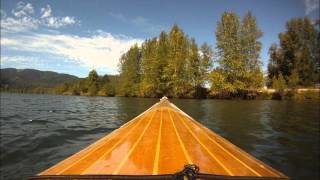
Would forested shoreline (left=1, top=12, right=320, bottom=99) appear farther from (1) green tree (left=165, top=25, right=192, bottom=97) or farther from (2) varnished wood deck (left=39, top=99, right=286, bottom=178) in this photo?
(2) varnished wood deck (left=39, top=99, right=286, bottom=178)

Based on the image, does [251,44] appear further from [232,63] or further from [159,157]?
[159,157]

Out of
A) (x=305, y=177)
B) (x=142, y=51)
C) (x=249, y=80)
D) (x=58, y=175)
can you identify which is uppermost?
(x=142, y=51)

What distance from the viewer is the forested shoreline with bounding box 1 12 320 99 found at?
4259 centimetres

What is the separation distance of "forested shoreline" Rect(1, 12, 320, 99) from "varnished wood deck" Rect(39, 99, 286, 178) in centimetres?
3804

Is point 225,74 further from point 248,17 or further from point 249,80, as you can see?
point 248,17

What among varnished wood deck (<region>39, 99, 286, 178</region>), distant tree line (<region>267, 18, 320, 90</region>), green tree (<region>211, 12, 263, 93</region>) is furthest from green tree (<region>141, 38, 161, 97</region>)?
varnished wood deck (<region>39, 99, 286, 178</region>)

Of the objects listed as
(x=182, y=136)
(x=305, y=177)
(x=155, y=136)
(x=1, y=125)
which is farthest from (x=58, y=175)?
(x=1, y=125)

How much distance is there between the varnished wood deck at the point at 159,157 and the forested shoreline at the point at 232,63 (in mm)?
38040

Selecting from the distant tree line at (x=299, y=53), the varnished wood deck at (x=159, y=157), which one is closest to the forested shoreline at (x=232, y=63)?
the distant tree line at (x=299, y=53)

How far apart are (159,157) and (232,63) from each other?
4076 centimetres

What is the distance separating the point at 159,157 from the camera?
3588 millimetres

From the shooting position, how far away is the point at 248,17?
43781 millimetres

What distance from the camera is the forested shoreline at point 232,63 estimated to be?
42594mm

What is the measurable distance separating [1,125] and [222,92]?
36.0m
